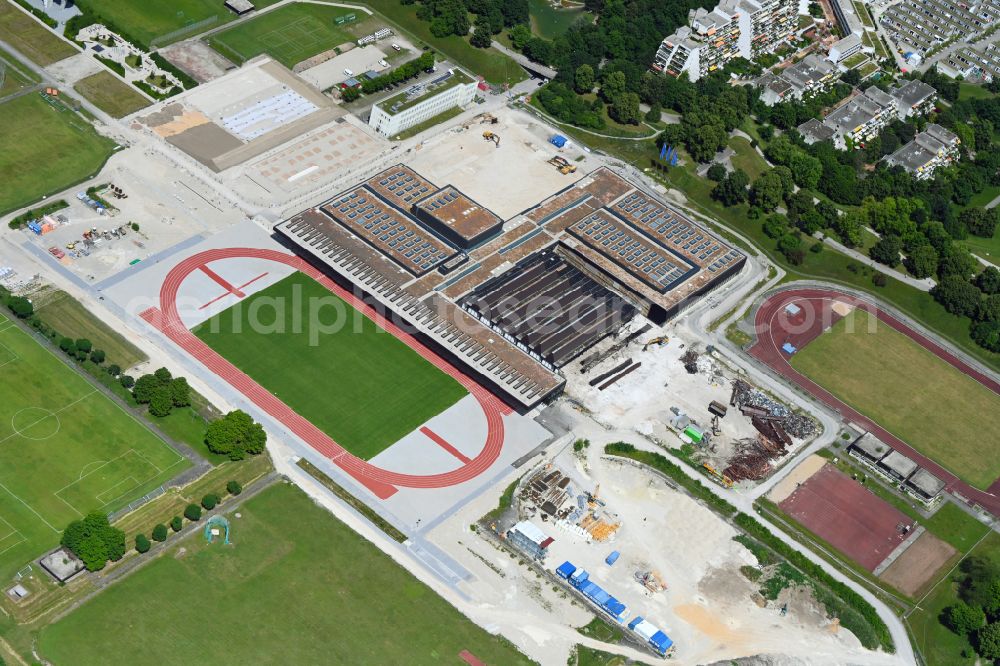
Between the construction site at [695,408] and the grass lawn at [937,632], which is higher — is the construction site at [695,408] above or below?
above

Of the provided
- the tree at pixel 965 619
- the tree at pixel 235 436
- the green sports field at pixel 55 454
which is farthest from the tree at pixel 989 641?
the green sports field at pixel 55 454

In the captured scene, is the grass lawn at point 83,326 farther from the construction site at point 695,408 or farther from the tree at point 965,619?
the tree at point 965,619

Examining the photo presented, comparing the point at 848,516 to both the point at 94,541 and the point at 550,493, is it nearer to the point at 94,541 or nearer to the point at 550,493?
the point at 550,493

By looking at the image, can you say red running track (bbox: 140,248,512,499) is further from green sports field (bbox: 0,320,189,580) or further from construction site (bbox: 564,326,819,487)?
green sports field (bbox: 0,320,189,580)

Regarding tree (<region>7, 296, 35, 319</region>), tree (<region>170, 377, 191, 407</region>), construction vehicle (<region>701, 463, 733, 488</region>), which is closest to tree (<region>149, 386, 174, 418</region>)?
tree (<region>170, 377, 191, 407</region>)

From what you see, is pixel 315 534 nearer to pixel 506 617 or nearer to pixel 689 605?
pixel 506 617

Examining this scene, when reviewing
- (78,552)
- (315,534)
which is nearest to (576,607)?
(315,534)
